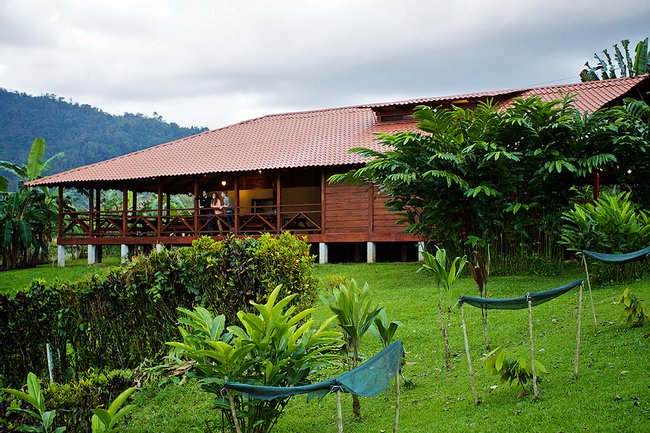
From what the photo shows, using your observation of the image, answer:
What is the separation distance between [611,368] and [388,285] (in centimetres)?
701

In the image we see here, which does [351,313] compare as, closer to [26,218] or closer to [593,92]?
[593,92]

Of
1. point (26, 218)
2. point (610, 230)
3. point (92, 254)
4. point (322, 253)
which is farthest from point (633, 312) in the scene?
point (26, 218)

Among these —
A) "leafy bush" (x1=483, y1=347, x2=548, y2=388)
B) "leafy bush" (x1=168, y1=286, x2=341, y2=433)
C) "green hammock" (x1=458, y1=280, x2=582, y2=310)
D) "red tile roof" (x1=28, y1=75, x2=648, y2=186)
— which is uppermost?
"red tile roof" (x1=28, y1=75, x2=648, y2=186)

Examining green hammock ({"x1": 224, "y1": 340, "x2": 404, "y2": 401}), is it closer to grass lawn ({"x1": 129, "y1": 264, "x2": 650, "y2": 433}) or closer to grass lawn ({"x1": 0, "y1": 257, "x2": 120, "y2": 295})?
grass lawn ({"x1": 129, "y1": 264, "x2": 650, "y2": 433})

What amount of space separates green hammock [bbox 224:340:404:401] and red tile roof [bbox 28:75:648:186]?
42.2 ft

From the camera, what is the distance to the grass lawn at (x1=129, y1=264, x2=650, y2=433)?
4.45m

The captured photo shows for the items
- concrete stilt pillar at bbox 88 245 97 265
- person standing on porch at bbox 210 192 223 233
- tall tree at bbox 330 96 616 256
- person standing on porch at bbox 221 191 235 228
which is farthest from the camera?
concrete stilt pillar at bbox 88 245 97 265

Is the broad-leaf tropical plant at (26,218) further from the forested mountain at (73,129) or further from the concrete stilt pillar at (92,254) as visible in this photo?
the forested mountain at (73,129)

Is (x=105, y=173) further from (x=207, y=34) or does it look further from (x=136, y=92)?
(x=136, y=92)

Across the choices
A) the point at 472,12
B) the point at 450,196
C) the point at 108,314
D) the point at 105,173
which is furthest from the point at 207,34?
the point at 108,314

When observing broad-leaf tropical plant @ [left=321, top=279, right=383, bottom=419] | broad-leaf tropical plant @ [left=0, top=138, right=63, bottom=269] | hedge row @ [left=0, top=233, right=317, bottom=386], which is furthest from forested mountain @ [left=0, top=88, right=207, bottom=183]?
broad-leaf tropical plant @ [left=321, top=279, right=383, bottom=419]

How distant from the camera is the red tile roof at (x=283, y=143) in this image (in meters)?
17.2

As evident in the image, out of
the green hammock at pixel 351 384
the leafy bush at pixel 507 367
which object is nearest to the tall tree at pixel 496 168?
the leafy bush at pixel 507 367

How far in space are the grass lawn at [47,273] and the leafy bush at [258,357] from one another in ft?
42.7
